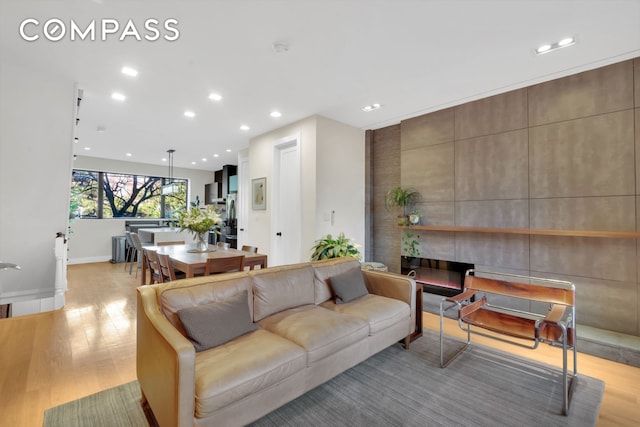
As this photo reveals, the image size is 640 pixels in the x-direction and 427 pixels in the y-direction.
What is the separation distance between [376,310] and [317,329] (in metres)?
0.71

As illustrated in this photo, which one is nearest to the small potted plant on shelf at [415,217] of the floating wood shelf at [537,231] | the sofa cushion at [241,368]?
the floating wood shelf at [537,231]

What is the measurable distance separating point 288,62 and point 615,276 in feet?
13.4

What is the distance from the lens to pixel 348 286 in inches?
110

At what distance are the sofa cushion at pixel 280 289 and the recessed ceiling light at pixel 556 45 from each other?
310 centimetres

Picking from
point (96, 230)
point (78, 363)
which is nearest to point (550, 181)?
point (78, 363)

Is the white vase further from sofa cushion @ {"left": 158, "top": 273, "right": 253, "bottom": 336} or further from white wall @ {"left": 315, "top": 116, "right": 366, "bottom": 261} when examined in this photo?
sofa cushion @ {"left": 158, "top": 273, "right": 253, "bottom": 336}

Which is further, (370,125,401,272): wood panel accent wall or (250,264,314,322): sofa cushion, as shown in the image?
(370,125,401,272): wood panel accent wall

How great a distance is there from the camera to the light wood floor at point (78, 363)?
1.92 meters

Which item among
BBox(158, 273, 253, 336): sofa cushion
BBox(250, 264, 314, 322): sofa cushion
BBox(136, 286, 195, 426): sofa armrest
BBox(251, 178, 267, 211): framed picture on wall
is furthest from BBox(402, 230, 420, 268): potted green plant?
BBox(136, 286, 195, 426): sofa armrest

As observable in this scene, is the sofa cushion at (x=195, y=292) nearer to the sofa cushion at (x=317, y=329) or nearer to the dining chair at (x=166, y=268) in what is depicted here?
the sofa cushion at (x=317, y=329)

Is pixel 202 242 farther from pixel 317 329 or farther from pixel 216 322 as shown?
pixel 317 329

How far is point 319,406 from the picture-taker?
192 centimetres

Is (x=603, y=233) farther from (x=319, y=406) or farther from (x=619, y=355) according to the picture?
(x=319, y=406)

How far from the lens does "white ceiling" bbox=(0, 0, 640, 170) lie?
7.35ft
